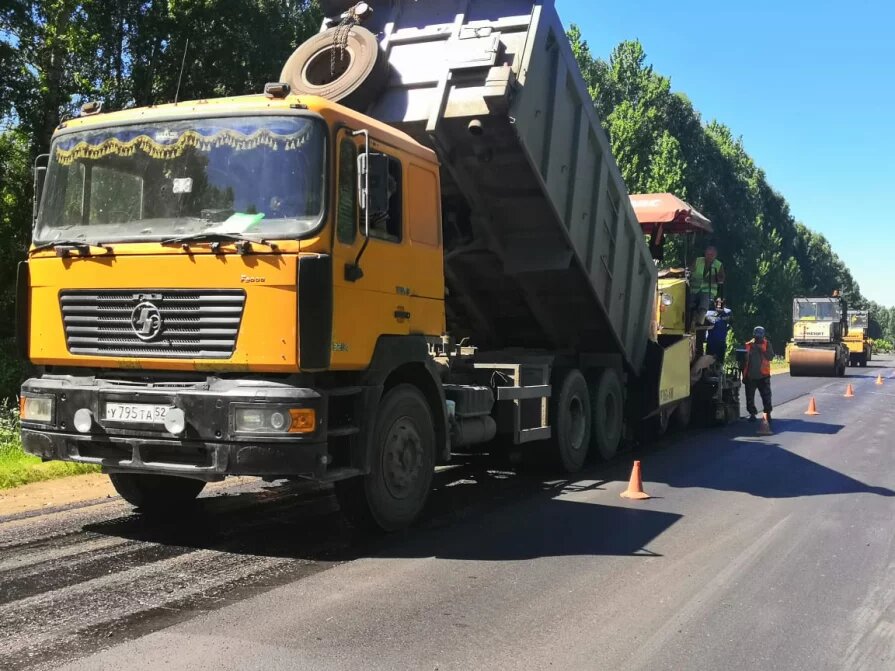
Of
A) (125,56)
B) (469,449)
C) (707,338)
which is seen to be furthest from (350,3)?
(125,56)

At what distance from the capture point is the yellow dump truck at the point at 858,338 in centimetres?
4009

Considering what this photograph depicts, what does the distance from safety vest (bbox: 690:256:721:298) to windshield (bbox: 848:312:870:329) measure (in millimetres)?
32268

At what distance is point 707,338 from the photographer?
1316 centimetres

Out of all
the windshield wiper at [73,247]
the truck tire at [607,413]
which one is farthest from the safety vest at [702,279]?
the windshield wiper at [73,247]

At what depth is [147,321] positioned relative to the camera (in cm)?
496

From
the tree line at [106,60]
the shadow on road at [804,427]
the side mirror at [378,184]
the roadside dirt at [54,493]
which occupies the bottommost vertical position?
the shadow on road at [804,427]

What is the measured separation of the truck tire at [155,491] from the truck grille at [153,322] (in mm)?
1321

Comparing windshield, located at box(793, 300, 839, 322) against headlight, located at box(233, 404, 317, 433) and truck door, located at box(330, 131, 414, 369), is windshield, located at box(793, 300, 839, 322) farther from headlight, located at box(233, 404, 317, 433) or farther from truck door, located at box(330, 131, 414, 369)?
headlight, located at box(233, 404, 317, 433)

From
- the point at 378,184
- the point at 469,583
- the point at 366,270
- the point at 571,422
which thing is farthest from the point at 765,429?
the point at 378,184

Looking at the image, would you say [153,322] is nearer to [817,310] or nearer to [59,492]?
[59,492]

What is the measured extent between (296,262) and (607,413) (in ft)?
19.2

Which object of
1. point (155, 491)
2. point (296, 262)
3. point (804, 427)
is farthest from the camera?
point (804, 427)

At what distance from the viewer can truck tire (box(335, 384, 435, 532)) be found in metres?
5.44

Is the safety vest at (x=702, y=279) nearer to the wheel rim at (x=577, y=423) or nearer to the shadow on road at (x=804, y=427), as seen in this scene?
the shadow on road at (x=804, y=427)
